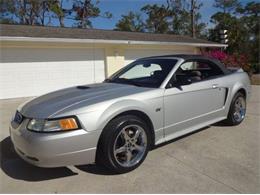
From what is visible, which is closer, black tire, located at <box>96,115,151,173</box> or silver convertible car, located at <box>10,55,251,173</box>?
silver convertible car, located at <box>10,55,251,173</box>

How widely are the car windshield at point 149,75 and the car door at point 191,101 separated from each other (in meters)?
0.17

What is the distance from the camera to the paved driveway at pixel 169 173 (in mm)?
2990

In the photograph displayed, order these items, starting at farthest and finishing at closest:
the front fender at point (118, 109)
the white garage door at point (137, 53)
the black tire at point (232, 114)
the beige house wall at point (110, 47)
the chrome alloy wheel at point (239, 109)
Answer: the white garage door at point (137, 53) < the beige house wall at point (110, 47) < the chrome alloy wheel at point (239, 109) < the black tire at point (232, 114) < the front fender at point (118, 109)

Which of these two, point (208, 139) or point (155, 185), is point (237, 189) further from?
point (208, 139)

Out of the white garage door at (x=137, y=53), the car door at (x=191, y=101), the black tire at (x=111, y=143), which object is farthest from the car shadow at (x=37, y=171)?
the white garage door at (x=137, y=53)

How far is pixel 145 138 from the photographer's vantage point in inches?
141

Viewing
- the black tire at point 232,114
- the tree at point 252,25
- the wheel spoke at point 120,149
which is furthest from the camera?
the tree at point 252,25

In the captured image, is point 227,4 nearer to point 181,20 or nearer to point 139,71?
point 181,20

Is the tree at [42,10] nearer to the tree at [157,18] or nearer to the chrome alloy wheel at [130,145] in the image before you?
the tree at [157,18]

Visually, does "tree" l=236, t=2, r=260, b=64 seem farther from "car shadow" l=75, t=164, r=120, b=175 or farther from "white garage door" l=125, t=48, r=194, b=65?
"car shadow" l=75, t=164, r=120, b=175

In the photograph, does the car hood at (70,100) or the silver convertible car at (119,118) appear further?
the car hood at (70,100)

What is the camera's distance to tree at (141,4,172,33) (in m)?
33.8

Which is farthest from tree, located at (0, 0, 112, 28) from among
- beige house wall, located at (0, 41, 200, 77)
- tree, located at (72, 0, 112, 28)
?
beige house wall, located at (0, 41, 200, 77)

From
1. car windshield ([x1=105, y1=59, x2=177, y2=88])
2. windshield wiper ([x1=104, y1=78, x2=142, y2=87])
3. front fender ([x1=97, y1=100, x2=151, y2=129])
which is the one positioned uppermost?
car windshield ([x1=105, y1=59, x2=177, y2=88])
